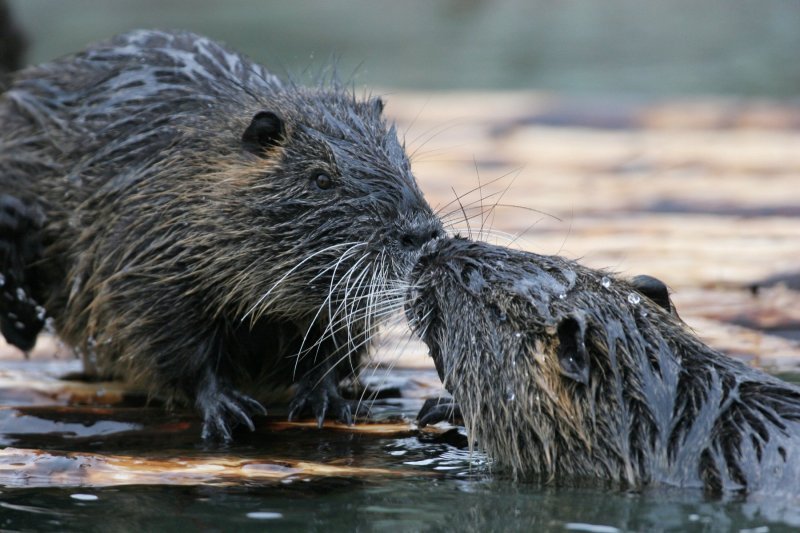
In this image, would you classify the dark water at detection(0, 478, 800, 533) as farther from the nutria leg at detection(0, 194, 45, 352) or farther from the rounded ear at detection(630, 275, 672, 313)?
the nutria leg at detection(0, 194, 45, 352)

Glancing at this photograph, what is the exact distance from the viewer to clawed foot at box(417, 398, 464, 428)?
5133 mm

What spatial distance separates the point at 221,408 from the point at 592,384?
5.01 feet

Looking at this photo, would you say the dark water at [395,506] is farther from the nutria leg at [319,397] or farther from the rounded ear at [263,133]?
the rounded ear at [263,133]

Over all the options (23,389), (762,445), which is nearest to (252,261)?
(23,389)

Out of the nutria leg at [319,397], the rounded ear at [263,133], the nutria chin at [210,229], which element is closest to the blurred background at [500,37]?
the nutria chin at [210,229]

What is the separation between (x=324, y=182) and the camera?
5.25 metres

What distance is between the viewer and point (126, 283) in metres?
5.45

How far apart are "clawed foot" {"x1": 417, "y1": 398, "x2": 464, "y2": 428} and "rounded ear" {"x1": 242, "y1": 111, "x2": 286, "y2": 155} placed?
118cm

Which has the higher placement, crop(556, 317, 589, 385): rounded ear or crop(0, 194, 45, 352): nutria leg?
crop(0, 194, 45, 352): nutria leg

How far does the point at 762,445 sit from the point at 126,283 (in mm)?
2578

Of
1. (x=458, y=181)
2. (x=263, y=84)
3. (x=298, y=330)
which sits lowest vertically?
(x=298, y=330)

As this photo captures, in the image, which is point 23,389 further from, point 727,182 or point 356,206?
point 727,182

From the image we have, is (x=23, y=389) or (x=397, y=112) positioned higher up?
(x=397, y=112)

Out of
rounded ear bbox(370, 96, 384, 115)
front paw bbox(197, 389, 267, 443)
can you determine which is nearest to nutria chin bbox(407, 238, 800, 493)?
front paw bbox(197, 389, 267, 443)
